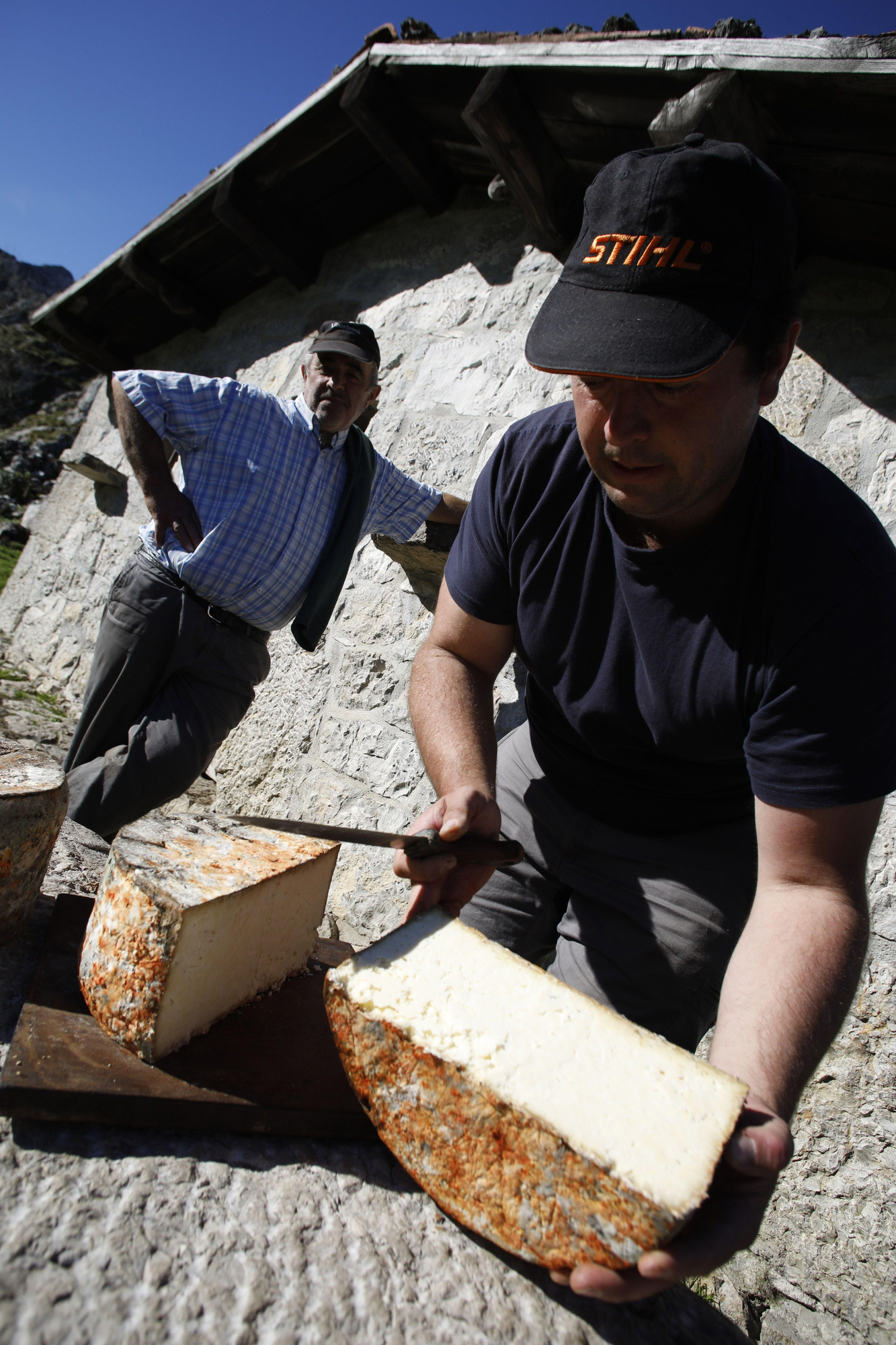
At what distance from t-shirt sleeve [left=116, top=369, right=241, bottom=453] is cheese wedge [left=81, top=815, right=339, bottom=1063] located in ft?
5.54

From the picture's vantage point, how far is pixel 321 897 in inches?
62.7

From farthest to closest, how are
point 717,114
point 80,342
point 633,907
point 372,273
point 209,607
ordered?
point 80,342 < point 372,273 < point 209,607 < point 717,114 < point 633,907

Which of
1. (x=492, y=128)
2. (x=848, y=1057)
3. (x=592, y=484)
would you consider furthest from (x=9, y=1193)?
(x=492, y=128)

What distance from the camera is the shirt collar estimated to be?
2834 mm

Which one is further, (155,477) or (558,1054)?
(155,477)

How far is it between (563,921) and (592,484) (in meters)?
1.05

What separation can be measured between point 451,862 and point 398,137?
3377 mm

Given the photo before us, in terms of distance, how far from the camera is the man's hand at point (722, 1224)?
2.98ft

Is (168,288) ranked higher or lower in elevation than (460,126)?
lower

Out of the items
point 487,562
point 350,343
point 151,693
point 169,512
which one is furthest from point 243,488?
point 487,562

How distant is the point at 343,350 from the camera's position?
9.23 ft

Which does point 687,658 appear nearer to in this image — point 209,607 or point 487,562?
point 487,562

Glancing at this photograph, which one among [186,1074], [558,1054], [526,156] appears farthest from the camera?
[526,156]

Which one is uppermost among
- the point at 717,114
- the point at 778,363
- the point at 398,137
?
the point at 398,137
